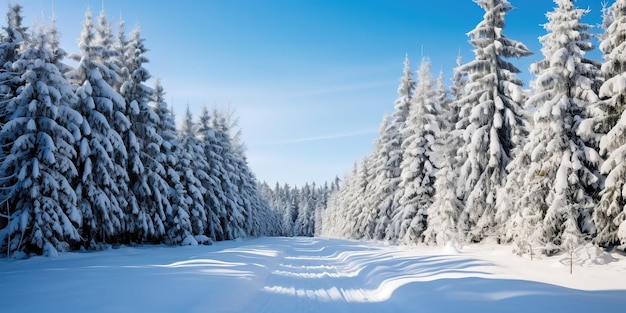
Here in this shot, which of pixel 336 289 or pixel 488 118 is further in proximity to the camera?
pixel 488 118

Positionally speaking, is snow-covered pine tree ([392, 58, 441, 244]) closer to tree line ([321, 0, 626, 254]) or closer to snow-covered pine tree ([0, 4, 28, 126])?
tree line ([321, 0, 626, 254])

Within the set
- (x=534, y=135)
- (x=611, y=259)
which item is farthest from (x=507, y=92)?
(x=611, y=259)

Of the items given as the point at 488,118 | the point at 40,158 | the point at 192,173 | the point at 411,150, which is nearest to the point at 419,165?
the point at 411,150

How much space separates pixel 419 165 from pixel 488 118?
22.7 ft

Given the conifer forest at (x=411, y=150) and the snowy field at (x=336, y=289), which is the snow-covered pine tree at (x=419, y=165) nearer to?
the conifer forest at (x=411, y=150)

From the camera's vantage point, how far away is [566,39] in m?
17.1

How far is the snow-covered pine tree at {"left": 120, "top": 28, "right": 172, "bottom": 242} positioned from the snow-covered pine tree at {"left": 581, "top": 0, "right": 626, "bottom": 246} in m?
24.1

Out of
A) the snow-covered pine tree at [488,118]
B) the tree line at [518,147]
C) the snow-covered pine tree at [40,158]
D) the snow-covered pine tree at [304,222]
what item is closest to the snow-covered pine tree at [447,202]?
the tree line at [518,147]

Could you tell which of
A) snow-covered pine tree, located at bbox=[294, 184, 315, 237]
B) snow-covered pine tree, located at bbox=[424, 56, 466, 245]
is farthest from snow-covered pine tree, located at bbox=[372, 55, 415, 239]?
snow-covered pine tree, located at bbox=[294, 184, 315, 237]

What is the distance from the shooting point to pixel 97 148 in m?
22.5

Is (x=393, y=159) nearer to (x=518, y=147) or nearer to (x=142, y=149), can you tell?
(x=518, y=147)

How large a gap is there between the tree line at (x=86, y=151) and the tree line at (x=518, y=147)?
17681 millimetres

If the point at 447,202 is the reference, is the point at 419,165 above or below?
above

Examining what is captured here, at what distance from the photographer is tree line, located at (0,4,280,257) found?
18500 millimetres
